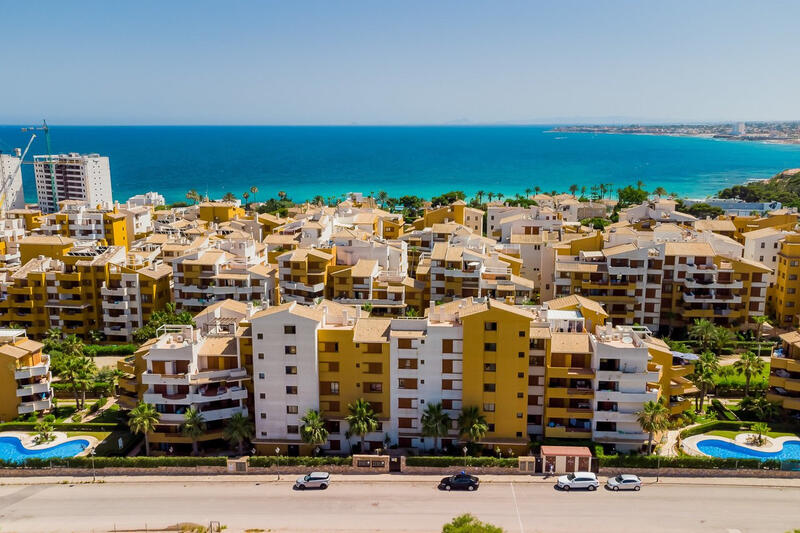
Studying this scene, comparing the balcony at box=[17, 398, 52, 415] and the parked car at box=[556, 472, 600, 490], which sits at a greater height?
the balcony at box=[17, 398, 52, 415]

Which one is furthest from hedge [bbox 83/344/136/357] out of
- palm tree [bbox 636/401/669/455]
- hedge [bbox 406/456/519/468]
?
palm tree [bbox 636/401/669/455]

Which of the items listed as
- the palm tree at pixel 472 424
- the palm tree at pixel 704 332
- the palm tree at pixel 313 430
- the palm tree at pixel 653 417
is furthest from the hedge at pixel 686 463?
the palm tree at pixel 704 332

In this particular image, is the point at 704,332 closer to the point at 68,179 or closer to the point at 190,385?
the point at 190,385

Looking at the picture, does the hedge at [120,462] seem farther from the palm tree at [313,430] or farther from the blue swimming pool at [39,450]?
the palm tree at [313,430]

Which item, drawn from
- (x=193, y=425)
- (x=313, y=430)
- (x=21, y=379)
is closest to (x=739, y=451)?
(x=313, y=430)

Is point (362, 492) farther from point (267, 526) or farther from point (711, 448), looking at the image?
point (711, 448)

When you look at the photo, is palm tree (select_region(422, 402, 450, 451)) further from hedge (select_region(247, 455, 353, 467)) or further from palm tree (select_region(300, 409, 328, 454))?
palm tree (select_region(300, 409, 328, 454))
